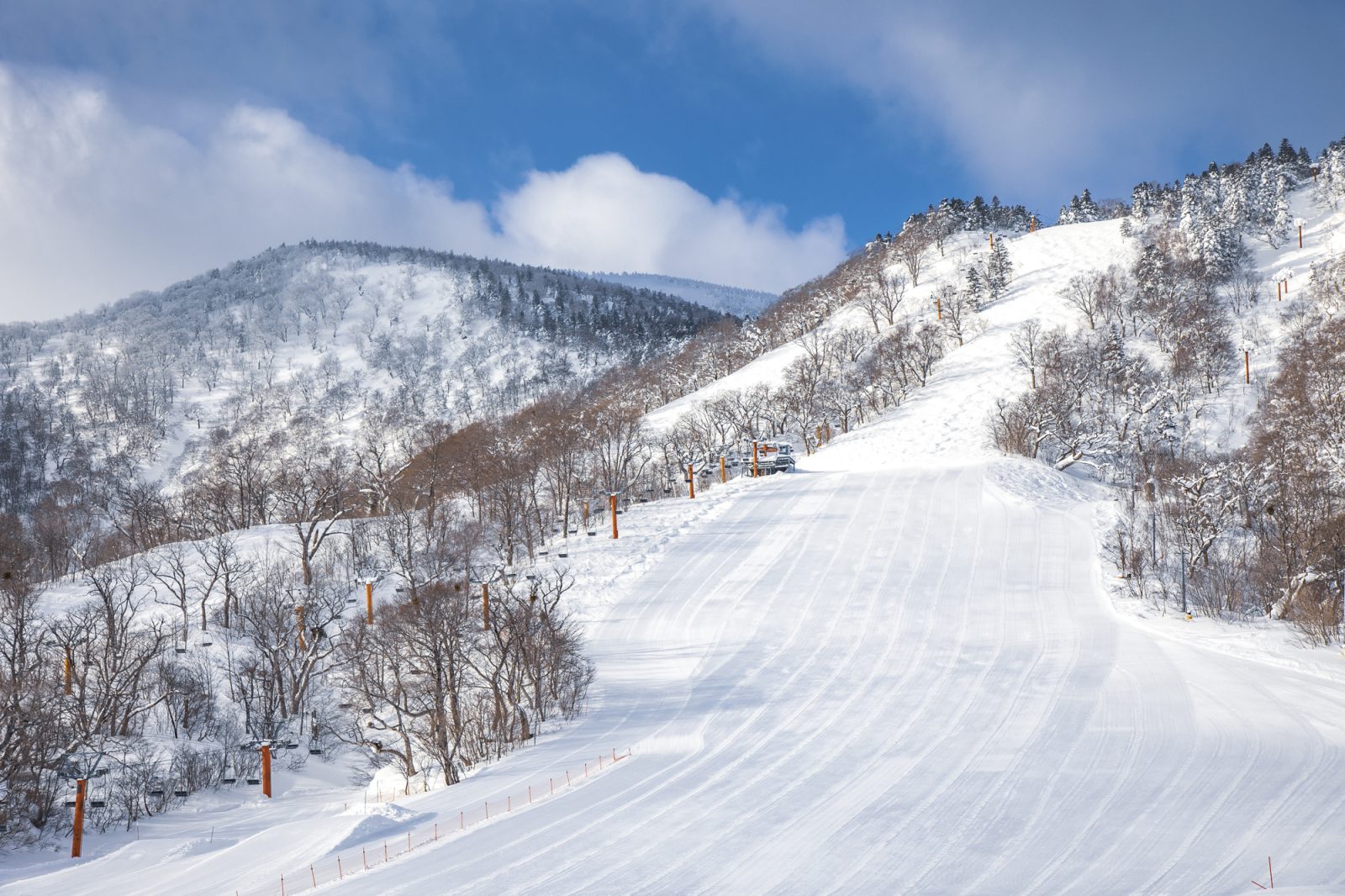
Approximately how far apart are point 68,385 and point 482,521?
193093 millimetres

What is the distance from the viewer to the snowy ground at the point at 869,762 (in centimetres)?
1395

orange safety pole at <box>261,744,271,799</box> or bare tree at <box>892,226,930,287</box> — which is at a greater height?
bare tree at <box>892,226,930,287</box>

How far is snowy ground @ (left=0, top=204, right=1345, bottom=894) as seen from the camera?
14.0 m

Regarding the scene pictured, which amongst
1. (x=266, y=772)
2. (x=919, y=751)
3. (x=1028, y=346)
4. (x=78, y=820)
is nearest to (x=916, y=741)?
(x=919, y=751)

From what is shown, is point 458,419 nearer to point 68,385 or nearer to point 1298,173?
point 68,385

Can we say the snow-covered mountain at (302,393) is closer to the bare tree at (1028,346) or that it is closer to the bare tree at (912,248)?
the bare tree at (912,248)

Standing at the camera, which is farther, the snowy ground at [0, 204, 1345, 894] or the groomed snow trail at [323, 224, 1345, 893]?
the snowy ground at [0, 204, 1345, 894]

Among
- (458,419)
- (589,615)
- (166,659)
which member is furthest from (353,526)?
(458,419)

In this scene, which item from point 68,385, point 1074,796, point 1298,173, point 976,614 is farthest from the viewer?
point 68,385

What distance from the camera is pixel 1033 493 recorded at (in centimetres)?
4581

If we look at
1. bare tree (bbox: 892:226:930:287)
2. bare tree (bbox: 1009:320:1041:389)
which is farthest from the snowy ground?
bare tree (bbox: 892:226:930:287)

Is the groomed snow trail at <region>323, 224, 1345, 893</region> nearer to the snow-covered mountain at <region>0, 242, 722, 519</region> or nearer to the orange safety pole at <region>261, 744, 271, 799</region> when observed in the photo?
the orange safety pole at <region>261, 744, 271, 799</region>

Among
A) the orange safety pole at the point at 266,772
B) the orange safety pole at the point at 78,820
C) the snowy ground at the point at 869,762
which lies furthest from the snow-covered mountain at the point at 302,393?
the orange safety pole at the point at 78,820

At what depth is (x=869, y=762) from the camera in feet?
62.0
